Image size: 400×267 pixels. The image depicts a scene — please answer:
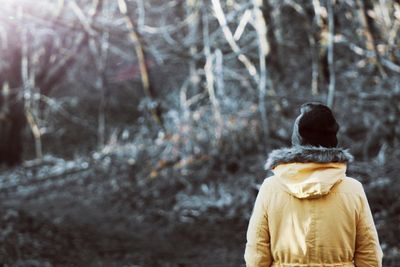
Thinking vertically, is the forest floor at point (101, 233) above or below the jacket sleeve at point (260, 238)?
below

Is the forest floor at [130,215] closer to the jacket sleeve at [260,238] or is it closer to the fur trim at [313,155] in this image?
the jacket sleeve at [260,238]

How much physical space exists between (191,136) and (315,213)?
934 centimetres

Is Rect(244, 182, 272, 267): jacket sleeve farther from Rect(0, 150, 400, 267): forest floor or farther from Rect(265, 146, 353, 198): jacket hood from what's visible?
Rect(0, 150, 400, 267): forest floor

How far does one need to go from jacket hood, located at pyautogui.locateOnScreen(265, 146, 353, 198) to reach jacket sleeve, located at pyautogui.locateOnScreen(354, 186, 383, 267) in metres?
0.20

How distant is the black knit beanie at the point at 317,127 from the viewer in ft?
9.78

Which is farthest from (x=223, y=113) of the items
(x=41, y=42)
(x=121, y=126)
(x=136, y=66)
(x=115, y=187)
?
(x=136, y=66)

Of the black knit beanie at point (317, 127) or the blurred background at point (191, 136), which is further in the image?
the blurred background at point (191, 136)

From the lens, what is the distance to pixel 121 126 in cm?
1848

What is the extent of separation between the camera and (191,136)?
12.3m

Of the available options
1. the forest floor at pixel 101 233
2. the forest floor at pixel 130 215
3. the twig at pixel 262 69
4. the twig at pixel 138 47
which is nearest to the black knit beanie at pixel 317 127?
the forest floor at pixel 130 215

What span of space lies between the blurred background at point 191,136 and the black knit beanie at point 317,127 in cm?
451

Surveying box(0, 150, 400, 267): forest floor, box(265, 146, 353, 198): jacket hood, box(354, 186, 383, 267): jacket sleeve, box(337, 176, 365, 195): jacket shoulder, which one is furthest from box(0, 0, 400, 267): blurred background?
box(265, 146, 353, 198): jacket hood

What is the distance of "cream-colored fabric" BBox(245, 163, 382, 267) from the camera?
9.78ft

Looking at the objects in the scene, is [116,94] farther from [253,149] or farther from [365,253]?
[365,253]
